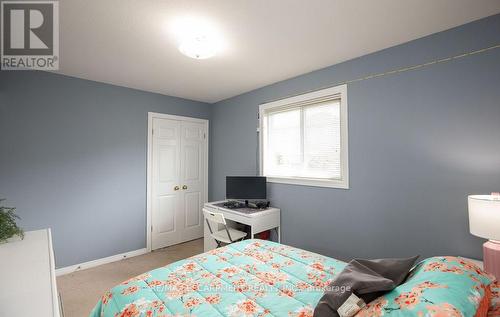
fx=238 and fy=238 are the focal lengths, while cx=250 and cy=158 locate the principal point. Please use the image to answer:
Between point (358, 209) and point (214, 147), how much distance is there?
8.92 feet

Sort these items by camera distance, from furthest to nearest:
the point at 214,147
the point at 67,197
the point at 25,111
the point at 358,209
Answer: the point at 214,147 < the point at 67,197 < the point at 25,111 < the point at 358,209

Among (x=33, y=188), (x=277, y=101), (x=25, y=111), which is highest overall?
(x=277, y=101)

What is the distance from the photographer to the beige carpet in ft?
7.70

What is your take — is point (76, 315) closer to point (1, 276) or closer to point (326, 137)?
point (1, 276)

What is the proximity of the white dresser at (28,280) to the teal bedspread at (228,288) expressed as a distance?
0.35 meters

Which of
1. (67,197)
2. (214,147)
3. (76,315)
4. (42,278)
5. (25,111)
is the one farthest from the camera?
(214,147)

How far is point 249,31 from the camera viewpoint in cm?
197

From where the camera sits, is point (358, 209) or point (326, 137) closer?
point (358, 209)

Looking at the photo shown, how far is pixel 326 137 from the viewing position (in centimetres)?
283

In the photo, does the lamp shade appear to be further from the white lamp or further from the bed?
the bed

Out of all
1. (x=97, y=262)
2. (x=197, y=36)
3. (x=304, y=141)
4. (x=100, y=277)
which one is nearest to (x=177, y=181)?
(x=97, y=262)

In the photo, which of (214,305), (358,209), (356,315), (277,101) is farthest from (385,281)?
(277,101)

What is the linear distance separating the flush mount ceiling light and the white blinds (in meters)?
1.39

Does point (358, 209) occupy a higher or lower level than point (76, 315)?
higher
